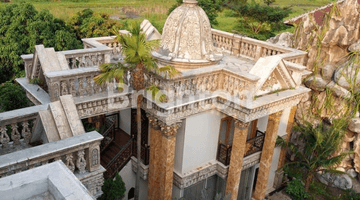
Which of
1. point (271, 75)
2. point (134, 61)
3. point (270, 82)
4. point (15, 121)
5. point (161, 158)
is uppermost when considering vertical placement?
point (134, 61)

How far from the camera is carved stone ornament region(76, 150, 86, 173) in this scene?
7.69 m

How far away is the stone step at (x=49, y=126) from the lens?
7.91 metres

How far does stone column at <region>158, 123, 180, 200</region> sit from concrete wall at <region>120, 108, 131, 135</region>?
111 inches

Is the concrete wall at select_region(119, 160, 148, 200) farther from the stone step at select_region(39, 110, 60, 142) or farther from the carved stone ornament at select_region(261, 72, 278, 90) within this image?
the carved stone ornament at select_region(261, 72, 278, 90)

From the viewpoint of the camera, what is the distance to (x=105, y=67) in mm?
9617

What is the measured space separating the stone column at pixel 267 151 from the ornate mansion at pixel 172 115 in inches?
1.8

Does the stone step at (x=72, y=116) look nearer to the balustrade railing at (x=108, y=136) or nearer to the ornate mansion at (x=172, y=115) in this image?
the ornate mansion at (x=172, y=115)

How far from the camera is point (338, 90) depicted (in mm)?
18828

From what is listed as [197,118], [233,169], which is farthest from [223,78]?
[233,169]

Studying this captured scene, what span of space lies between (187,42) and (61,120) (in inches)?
236

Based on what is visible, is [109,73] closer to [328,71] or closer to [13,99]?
[13,99]

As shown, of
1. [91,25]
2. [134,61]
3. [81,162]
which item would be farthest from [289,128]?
[91,25]

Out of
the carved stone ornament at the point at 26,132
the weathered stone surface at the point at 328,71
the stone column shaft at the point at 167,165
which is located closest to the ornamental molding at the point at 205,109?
the stone column shaft at the point at 167,165

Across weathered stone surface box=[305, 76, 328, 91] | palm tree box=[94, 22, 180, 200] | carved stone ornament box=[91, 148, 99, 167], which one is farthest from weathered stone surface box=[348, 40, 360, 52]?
carved stone ornament box=[91, 148, 99, 167]
